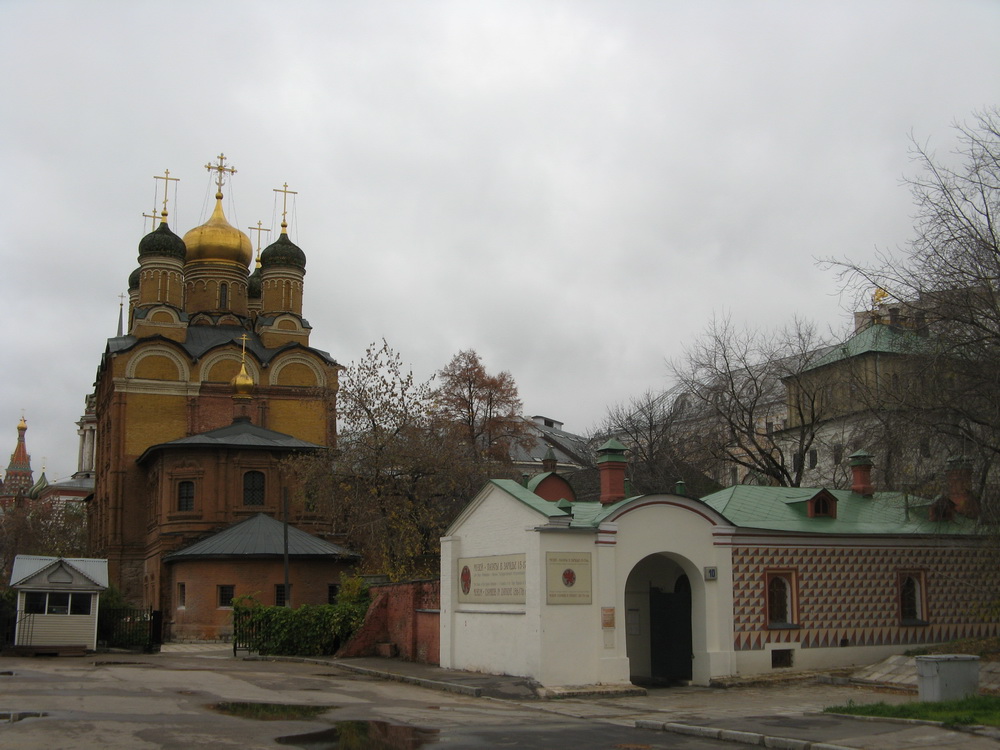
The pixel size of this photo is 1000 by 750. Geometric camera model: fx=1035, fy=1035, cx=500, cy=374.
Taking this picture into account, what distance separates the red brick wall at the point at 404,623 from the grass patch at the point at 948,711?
1125 cm

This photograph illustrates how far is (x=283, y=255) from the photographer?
56.9m

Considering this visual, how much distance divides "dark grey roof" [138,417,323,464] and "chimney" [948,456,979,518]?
30.6 metres

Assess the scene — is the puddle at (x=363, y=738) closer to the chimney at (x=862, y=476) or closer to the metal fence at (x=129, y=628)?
the chimney at (x=862, y=476)

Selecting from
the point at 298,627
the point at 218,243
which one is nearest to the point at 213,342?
the point at 218,243

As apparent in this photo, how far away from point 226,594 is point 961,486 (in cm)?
→ 2978

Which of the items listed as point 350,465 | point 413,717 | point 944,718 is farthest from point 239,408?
point 944,718

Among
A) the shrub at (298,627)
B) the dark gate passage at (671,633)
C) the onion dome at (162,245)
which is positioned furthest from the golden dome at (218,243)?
the dark gate passage at (671,633)

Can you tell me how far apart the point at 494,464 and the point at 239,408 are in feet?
53.8

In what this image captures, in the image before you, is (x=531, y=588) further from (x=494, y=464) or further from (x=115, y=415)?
(x=115, y=415)

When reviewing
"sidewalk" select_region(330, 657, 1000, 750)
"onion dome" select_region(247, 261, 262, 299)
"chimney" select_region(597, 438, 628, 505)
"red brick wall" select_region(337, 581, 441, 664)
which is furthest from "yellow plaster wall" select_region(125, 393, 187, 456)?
"chimney" select_region(597, 438, 628, 505)

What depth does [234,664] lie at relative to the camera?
27.3 meters

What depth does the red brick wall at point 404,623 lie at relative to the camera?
24.3 metres

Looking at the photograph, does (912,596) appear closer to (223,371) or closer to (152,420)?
(223,371)

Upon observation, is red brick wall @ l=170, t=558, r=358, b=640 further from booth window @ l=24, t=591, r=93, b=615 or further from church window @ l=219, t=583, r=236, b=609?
booth window @ l=24, t=591, r=93, b=615
